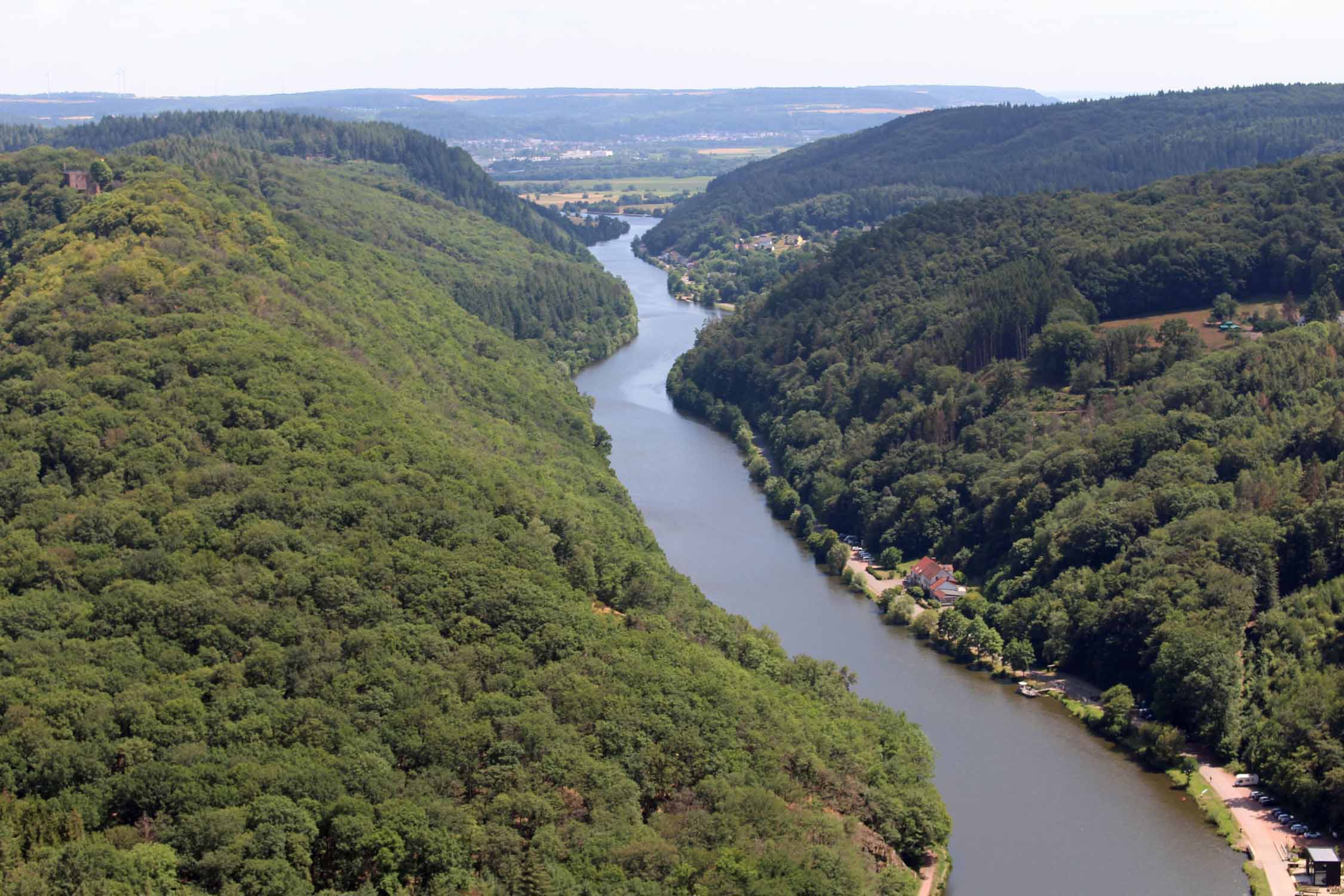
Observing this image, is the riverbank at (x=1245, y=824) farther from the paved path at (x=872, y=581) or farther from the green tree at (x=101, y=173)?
the green tree at (x=101, y=173)

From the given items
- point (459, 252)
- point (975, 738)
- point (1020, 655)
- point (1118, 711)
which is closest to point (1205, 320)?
point (1020, 655)

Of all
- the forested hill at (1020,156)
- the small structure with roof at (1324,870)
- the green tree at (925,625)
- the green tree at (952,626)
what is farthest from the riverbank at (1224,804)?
the forested hill at (1020,156)

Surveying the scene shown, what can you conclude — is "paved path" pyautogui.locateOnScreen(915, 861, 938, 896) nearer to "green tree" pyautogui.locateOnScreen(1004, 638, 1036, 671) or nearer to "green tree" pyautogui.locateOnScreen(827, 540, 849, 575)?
"green tree" pyautogui.locateOnScreen(1004, 638, 1036, 671)

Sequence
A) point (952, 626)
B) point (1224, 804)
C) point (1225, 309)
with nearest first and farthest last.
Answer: point (1224, 804) → point (952, 626) → point (1225, 309)

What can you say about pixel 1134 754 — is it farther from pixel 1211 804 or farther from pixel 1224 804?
pixel 1224 804

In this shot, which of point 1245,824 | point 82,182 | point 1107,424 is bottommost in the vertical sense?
point 1245,824

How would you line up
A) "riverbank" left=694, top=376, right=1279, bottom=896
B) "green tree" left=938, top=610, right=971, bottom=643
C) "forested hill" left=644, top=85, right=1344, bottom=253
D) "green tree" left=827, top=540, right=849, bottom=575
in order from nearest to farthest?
"riverbank" left=694, top=376, right=1279, bottom=896
"green tree" left=938, top=610, right=971, bottom=643
"green tree" left=827, top=540, right=849, bottom=575
"forested hill" left=644, top=85, right=1344, bottom=253

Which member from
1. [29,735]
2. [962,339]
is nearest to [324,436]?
[29,735]

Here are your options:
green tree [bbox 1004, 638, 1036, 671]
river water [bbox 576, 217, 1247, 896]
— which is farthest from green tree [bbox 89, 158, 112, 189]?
green tree [bbox 1004, 638, 1036, 671]
